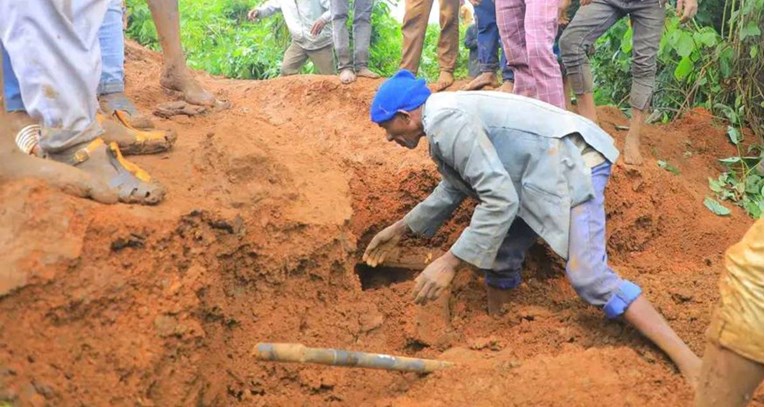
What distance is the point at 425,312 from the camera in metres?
3.80

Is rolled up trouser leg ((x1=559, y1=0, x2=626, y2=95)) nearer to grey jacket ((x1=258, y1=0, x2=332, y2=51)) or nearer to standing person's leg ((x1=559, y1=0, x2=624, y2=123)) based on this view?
standing person's leg ((x1=559, y1=0, x2=624, y2=123))

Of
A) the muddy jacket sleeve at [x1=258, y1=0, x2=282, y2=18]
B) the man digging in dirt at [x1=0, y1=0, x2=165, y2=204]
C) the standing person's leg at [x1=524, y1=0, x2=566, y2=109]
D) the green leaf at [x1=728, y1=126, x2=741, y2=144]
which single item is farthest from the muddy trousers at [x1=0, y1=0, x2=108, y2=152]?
the muddy jacket sleeve at [x1=258, y1=0, x2=282, y2=18]

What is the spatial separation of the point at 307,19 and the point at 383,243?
3487 mm

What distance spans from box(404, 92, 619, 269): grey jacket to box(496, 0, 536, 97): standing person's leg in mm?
1233

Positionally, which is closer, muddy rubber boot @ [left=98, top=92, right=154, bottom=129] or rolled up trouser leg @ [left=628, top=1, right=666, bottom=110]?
muddy rubber boot @ [left=98, top=92, right=154, bottom=129]

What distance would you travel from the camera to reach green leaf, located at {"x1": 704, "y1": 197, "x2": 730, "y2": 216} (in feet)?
15.4

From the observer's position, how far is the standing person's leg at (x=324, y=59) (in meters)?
6.74

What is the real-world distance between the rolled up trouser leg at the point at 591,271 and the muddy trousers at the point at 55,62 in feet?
6.48

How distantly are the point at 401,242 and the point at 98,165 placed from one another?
78.6 inches

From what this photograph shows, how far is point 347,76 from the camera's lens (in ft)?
18.1

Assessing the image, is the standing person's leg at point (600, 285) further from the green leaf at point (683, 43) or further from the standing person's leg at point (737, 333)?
the green leaf at point (683, 43)

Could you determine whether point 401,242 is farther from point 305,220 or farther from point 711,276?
point 711,276

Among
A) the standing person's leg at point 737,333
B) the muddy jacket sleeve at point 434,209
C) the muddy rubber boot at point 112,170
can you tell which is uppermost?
the standing person's leg at point 737,333

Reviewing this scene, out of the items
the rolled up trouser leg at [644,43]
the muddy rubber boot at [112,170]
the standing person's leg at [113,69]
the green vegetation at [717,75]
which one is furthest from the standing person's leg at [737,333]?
the green vegetation at [717,75]
